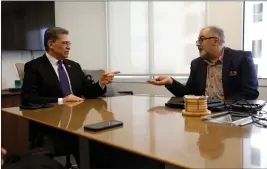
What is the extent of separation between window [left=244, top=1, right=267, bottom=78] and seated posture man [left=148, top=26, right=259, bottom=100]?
1201 mm

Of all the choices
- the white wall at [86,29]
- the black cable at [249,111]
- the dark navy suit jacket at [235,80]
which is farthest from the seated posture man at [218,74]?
the white wall at [86,29]

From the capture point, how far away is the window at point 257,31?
10.6 ft

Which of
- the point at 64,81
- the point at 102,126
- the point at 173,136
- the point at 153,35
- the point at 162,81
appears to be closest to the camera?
the point at 173,136

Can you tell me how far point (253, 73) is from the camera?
2109 mm

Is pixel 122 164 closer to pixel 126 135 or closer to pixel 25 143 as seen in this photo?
pixel 126 135

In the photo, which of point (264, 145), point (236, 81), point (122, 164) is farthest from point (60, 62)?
point (264, 145)

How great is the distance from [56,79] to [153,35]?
2.12 metres

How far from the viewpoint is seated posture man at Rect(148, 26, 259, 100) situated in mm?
2074

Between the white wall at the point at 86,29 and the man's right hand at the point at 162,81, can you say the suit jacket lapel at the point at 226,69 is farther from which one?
the white wall at the point at 86,29

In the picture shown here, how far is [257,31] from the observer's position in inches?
129

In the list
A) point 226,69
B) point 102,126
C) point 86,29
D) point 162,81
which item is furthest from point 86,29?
point 102,126

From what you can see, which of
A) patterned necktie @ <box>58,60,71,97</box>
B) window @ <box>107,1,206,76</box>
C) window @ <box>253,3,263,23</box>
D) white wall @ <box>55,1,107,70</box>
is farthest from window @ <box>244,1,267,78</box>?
patterned necktie @ <box>58,60,71,97</box>

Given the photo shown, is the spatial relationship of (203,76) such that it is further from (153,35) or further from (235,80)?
(153,35)

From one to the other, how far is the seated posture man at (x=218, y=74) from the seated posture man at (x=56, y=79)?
657mm
